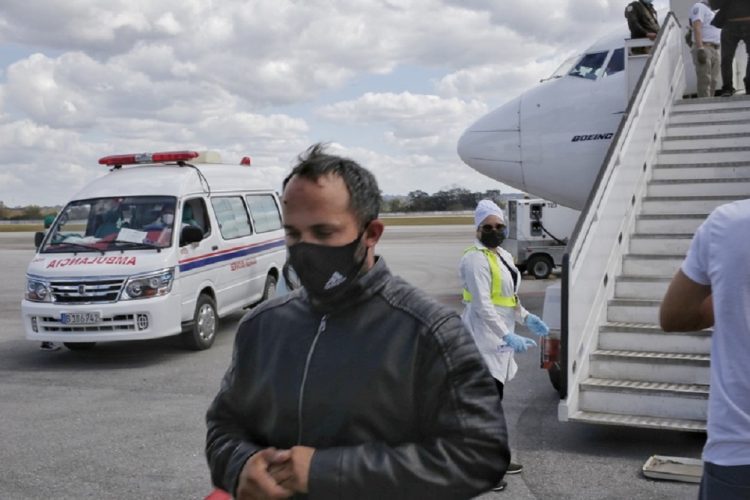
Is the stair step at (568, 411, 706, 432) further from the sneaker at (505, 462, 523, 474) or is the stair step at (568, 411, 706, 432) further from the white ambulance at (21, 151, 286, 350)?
the white ambulance at (21, 151, 286, 350)

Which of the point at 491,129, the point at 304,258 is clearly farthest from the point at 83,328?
the point at 304,258

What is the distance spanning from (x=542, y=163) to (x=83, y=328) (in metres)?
5.98

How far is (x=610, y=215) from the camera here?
24.5 feet

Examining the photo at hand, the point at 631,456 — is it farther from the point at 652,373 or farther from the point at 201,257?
the point at 201,257

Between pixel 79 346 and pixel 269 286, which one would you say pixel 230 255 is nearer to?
pixel 269 286

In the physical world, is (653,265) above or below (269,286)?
above

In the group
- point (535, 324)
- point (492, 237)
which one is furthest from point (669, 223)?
point (492, 237)

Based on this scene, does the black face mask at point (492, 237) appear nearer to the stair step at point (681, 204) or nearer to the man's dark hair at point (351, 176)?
the man's dark hair at point (351, 176)

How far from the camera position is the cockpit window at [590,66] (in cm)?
1045

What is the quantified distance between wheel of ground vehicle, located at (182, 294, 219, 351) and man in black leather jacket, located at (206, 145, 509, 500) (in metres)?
8.68

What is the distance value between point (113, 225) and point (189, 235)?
1021 mm

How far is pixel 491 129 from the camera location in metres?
10.8

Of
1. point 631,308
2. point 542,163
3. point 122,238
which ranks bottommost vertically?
point 631,308

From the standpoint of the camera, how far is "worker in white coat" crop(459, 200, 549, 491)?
5230 mm
